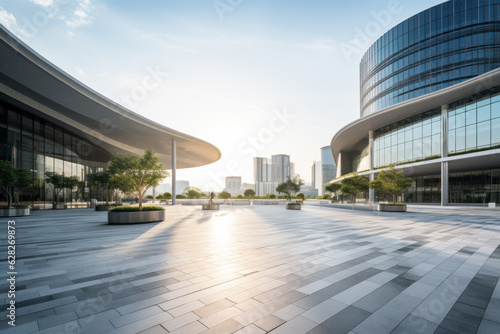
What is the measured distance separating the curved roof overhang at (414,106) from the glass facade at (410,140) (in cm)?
109

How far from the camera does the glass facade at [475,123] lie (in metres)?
27.6

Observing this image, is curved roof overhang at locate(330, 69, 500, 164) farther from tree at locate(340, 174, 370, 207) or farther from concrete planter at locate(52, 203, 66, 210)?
concrete planter at locate(52, 203, 66, 210)

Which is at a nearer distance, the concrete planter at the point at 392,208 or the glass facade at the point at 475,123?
the concrete planter at the point at 392,208

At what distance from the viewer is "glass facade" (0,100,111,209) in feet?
68.8

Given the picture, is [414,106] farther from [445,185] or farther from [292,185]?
[292,185]

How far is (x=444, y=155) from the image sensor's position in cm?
3177

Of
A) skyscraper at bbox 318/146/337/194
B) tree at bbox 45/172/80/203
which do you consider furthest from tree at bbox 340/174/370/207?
skyscraper at bbox 318/146/337/194

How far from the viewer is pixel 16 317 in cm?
313

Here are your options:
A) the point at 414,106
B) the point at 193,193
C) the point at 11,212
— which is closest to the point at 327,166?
the point at 414,106

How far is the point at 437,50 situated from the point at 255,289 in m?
61.2

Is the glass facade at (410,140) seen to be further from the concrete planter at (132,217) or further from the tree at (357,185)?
the concrete planter at (132,217)

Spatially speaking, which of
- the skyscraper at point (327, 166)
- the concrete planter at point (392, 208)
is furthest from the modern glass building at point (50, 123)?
the skyscraper at point (327, 166)

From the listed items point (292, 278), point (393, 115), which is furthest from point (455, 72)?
point (292, 278)

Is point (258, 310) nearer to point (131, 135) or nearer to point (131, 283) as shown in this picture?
point (131, 283)
